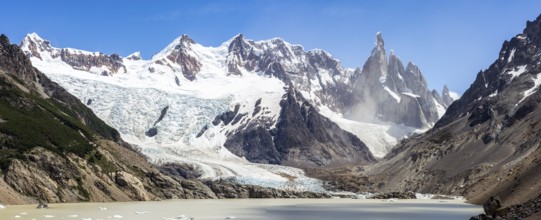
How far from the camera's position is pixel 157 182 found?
542 ft

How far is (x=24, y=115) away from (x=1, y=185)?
46.2 meters

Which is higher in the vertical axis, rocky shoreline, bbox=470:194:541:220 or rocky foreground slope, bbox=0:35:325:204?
rocky foreground slope, bbox=0:35:325:204

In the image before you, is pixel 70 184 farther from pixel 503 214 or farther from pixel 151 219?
pixel 503 214

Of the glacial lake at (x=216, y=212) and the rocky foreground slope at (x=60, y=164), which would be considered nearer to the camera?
the glacial lake at (x=216, y=212)

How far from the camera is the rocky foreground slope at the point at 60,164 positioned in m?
116

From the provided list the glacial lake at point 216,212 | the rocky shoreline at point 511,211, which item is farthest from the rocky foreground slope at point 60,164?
the rocky shoreline at point 511,211

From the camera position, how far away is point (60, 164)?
126 meters

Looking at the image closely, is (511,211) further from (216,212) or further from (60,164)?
(60,164)

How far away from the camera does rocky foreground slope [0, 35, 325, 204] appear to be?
116 meters

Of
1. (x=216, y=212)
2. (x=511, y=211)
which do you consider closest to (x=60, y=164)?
(x=216, y=212)

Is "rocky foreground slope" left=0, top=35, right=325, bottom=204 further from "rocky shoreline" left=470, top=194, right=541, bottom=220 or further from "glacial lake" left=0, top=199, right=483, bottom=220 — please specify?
"rocky shoreline" left=470, top=194, right=541, bottom=220

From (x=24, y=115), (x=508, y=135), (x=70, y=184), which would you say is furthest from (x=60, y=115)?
(x=508, y=135)

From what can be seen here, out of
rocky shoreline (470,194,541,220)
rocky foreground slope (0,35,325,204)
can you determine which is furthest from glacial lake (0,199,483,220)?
rocky shoreline (470,194,541,220)

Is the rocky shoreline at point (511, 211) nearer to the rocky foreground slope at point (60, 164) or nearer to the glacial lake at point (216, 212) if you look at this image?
the glacial lake at point (216, 212)
